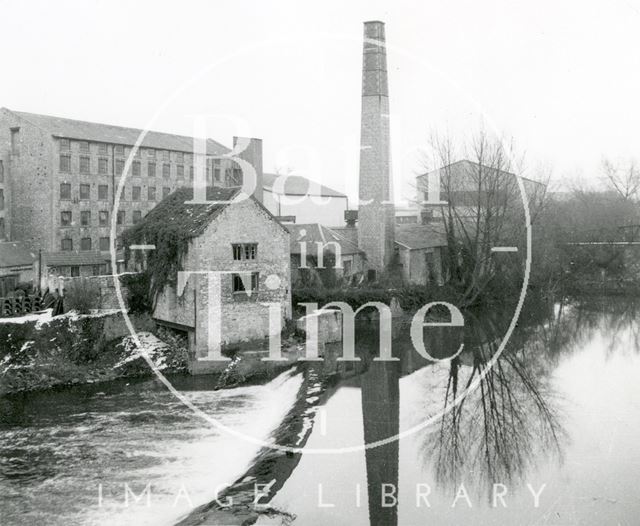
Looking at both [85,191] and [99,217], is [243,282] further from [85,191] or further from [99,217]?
[99,217]

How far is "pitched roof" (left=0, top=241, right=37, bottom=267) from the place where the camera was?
98.3ft

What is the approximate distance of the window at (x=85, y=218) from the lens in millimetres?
37031

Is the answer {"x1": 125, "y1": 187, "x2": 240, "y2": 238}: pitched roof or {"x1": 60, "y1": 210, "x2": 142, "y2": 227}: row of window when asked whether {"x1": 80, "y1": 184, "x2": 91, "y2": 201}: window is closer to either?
{"x1": 60, "y1": 210, "x2": 142, "y2": 227}: row of window

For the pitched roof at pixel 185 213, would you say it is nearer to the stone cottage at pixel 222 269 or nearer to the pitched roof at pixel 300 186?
the stone cottage at pixel 222 269

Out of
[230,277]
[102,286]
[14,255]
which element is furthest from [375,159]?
[14,255]

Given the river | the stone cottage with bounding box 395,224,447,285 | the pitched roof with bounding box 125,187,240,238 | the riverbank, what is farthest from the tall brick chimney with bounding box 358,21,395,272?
the riverbank

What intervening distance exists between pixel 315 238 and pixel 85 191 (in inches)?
560

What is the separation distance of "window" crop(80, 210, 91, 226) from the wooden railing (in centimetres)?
1621

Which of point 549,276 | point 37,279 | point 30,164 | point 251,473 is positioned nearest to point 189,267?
point 37,279

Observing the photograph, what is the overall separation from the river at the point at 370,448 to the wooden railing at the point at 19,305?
3.95 meters

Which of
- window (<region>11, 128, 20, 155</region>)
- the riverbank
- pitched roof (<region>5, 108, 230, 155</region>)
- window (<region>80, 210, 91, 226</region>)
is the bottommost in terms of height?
the riverbank

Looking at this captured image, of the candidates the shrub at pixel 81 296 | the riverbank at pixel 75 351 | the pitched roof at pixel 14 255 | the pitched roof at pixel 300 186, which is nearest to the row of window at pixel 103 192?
the pitched roof at pixel 14 255

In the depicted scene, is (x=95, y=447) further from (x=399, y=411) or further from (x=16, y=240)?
(x=16, y=240)

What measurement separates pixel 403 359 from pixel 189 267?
7.58 meters
